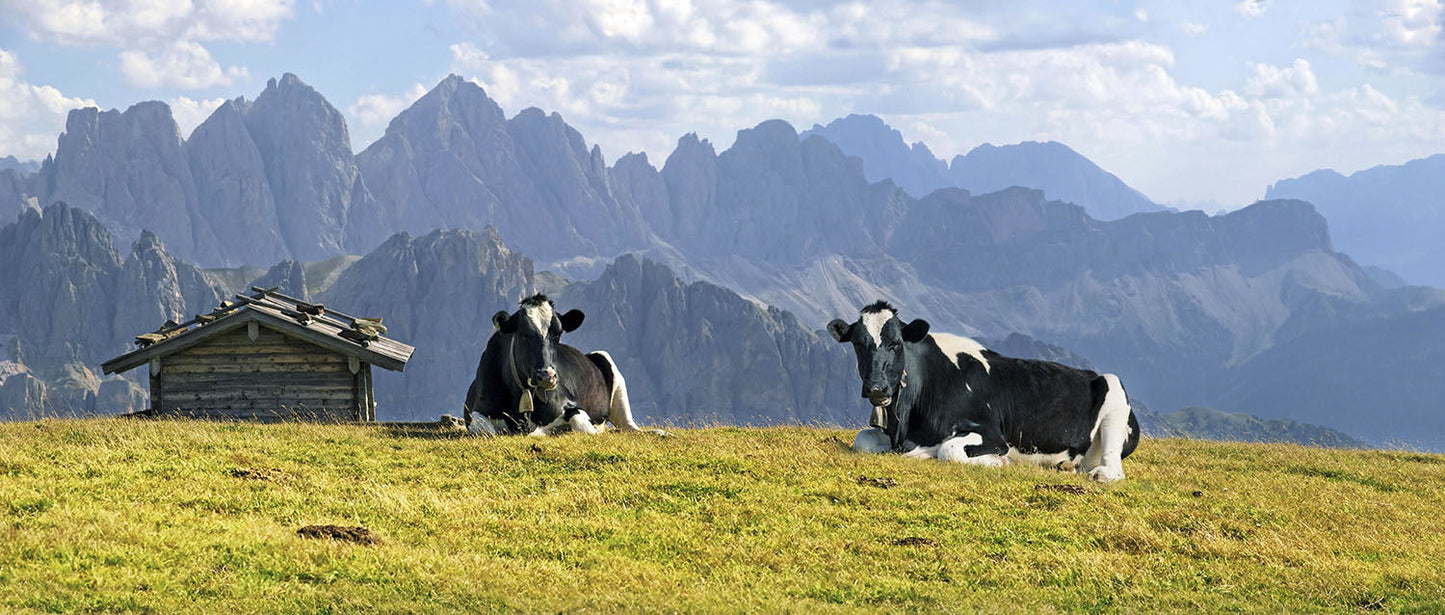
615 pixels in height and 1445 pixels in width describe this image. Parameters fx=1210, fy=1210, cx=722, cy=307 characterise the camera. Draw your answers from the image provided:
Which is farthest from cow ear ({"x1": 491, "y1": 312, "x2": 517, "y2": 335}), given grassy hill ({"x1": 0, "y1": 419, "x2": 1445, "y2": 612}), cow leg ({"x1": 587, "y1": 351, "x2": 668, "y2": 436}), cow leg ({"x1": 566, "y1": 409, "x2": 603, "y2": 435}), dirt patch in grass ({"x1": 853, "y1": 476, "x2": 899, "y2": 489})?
dirt patch in grass ({"x1": 853, "y1": 476, "x2": 899, "y2": 489})

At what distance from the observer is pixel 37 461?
49.3ft

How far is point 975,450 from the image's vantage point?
1877cm

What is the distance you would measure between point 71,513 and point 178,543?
5.47 ft

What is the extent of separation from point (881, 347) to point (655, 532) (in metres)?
6.75

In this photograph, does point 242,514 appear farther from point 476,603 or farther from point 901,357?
point 901,357

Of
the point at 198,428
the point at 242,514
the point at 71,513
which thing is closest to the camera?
the point at 71,513

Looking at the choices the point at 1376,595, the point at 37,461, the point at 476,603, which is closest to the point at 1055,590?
the point at 1376,595

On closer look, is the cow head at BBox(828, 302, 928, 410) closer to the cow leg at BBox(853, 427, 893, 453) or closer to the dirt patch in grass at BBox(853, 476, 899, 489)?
the cow leg at BBox(853, 427, 893, 453)

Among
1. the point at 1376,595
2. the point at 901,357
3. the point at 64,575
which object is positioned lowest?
the point at 1376,595

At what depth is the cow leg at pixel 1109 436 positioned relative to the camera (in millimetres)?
19156

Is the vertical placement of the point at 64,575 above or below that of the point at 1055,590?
above

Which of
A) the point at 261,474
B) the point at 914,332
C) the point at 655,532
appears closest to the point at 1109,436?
the point at 914,332

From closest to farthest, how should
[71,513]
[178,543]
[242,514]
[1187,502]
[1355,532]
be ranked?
[178,543]
[71,513]
[242,514]
[1355,532]
[1187,502]

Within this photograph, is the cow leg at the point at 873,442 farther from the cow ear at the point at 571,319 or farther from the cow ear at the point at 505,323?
the cow ear at the point at 505,323
